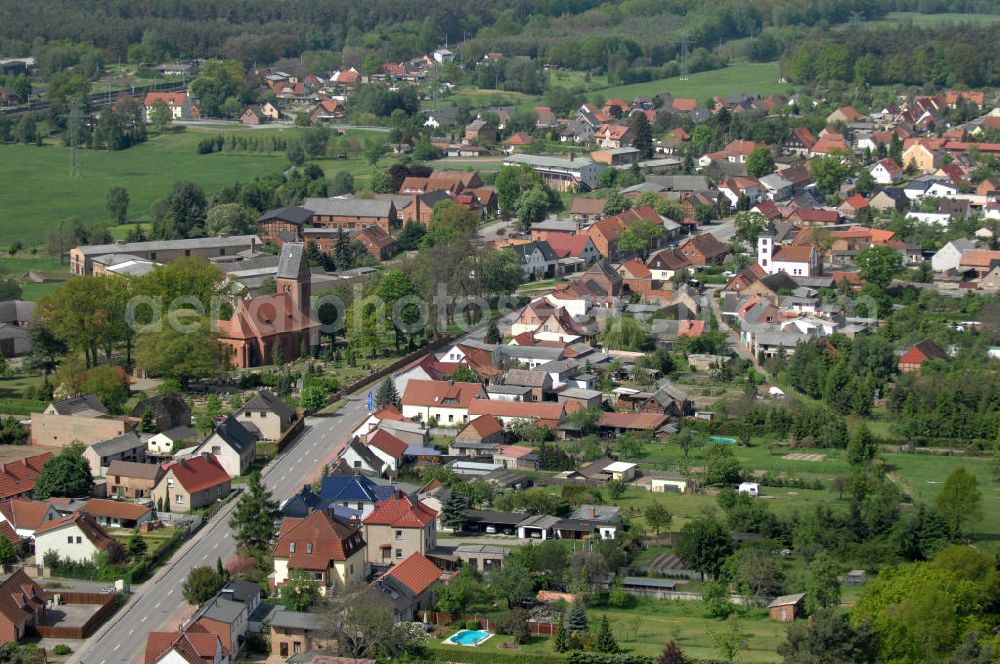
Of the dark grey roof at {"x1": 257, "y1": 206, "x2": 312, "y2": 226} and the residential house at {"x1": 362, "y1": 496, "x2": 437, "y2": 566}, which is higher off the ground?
the dark grey roof at {"x1": 257, "y1": 206, "x2": 312, "y2": 226}

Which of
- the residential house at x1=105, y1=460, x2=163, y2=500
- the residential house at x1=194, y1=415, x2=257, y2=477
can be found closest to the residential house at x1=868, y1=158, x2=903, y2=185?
the residential house at x1=194, y1=415, x2=257, y2=477

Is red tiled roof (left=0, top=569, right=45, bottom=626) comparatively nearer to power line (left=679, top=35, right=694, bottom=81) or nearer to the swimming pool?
the swimming pool

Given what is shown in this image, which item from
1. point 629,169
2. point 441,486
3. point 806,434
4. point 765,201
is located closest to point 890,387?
point 806,434

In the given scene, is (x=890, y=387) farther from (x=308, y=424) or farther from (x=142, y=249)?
(x=142, y=249)

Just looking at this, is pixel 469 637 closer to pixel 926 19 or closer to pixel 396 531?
pixel 396 531

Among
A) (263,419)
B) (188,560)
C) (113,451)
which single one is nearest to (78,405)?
(113,451)

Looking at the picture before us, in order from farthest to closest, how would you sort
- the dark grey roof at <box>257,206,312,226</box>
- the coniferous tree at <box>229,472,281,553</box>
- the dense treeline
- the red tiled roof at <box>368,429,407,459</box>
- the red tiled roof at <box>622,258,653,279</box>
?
the dense treeline, the dark grey roof at <box>257,206,312,226</box>, the red tiled roof at <box>622,258,653,279</box>, the red tiled roof at <box>368,429,407,459</box>, the coniferous tree at <box>229,472,281,553</box>

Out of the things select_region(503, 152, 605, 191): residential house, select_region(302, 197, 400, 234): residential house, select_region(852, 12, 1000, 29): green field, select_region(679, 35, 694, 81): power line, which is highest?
select_region(852, 12, 1000, 29): green field
